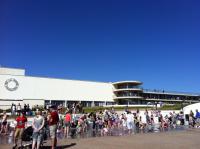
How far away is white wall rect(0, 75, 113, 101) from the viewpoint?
74613mm

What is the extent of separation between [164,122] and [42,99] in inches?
2161

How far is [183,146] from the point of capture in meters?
14.2

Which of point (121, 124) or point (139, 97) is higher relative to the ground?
point (139, 97)

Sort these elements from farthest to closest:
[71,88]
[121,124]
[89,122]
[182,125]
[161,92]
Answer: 1. [161,92]
2. [71,88]
3. [182,125]
4. [121,124]
5. [89,122]

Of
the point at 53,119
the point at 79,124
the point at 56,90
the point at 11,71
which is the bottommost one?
→ the point at 79,124

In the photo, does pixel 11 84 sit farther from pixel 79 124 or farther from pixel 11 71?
pixel 79 124

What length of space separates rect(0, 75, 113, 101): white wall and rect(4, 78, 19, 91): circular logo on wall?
69 cm

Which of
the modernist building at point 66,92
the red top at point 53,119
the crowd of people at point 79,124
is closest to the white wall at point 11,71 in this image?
the modernist building at point 66,92

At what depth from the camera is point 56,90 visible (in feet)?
271

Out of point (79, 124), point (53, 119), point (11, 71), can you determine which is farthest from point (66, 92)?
point (53, 119)

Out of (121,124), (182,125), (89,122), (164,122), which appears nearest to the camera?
(89,122)

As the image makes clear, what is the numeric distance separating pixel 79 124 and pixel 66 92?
64693 mm

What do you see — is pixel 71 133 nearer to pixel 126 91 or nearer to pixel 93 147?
pixel 93 147

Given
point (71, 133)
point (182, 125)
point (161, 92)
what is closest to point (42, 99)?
point (161, 92)
